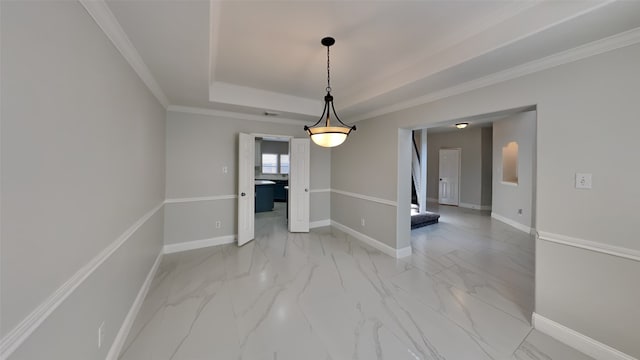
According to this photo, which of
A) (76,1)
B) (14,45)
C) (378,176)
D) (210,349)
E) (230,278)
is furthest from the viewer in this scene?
(378,176)

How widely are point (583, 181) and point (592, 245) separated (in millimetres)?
518

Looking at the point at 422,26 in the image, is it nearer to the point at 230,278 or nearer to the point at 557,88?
the point at 557,88

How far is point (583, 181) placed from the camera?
189cm

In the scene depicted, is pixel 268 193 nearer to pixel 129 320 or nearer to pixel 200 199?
pixel 200 199

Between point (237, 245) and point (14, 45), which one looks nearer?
point (14, 45)

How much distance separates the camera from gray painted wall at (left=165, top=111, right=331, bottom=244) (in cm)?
379

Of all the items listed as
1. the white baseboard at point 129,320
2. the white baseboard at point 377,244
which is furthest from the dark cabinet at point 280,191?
the white baseboard at point 129,320

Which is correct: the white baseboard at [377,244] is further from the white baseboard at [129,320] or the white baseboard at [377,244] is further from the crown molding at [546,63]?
the white baseboard at [129,320]

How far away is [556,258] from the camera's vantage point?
2.02 meters

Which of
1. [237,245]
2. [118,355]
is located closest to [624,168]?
[118,355]

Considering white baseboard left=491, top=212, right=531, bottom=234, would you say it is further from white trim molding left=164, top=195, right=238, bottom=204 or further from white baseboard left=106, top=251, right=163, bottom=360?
white baseboard left=106, top=251, right=163, bottom=360

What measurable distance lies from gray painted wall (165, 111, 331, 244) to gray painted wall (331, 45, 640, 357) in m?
4.00

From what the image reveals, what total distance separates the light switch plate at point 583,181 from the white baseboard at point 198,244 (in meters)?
4.61

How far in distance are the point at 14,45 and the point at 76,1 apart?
2.03 ft
